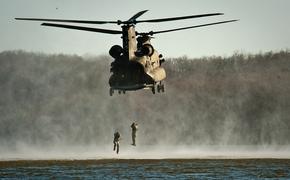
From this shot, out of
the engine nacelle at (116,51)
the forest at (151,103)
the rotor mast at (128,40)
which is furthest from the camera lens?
the forest at (151,103)

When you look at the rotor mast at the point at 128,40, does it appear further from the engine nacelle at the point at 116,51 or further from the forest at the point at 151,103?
the forest at the point at 151,103

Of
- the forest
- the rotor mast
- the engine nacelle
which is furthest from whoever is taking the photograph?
the forest

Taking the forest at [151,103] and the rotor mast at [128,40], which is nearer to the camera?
the rotor mast at [128,40]

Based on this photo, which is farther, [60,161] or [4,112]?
[4,112]

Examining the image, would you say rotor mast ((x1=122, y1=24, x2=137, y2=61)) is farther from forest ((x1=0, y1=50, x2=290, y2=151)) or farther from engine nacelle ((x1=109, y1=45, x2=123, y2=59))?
forest ((x1=0, y1=50, x2=290, y2=151))

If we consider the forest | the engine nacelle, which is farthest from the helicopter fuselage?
the forest

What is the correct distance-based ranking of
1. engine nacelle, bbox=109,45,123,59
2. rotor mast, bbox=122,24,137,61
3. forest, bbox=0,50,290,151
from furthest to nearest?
forest, bbox=0,50,290,151 → engine nacelle, bbox=109,45,123,59 → rotor mast, bbox=122,24,137,61

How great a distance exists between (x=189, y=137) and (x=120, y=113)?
8.81 m

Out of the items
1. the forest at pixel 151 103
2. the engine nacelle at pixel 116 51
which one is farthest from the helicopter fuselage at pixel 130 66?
the forest at pixel 151 103

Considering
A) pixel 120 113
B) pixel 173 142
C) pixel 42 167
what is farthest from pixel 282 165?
pixel 120 113

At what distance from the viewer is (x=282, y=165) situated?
54.1 metres

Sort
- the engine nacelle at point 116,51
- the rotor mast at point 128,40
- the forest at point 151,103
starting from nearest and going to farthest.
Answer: the rotor mast at point 128,40, the engine nacelle at point 116,51, the forest at point 151,103

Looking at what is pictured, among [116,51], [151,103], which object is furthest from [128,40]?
[151,103]

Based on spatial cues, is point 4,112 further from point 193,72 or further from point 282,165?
point 282,165
